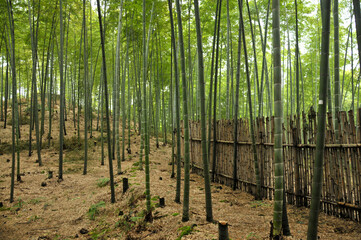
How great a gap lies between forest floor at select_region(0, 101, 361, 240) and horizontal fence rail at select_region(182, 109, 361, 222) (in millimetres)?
196

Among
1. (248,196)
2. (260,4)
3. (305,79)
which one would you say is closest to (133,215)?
(248,196)

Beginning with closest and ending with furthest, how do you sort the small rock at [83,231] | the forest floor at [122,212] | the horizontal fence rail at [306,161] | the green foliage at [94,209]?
the forest floor at [122,212]
the horizontal fence rail at [306,161]
the small rock at [83,231]
the green foliage at [94,209]

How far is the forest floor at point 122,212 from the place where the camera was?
2500 millimetres

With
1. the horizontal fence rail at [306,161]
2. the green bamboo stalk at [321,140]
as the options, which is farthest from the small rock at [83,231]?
the green bamboo stalk at [321,140]

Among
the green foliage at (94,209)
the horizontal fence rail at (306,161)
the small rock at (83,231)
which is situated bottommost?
the small rock at (83,231)

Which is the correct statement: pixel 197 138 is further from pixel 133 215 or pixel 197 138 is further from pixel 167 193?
pixel 133 215

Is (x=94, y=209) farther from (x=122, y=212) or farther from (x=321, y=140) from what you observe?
(x=321, y=140)

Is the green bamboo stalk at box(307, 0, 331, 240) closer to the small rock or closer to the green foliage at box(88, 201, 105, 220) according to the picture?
the small rock

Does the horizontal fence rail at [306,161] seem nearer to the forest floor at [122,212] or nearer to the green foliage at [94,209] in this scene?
the forest floor at [122,212]

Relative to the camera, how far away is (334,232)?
2.39 m

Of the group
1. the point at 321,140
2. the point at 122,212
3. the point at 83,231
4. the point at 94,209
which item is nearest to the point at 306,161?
the point at 321,140

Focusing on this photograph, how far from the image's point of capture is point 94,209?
12.5 ft

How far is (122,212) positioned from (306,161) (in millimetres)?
2646

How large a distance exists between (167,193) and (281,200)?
2.29m
